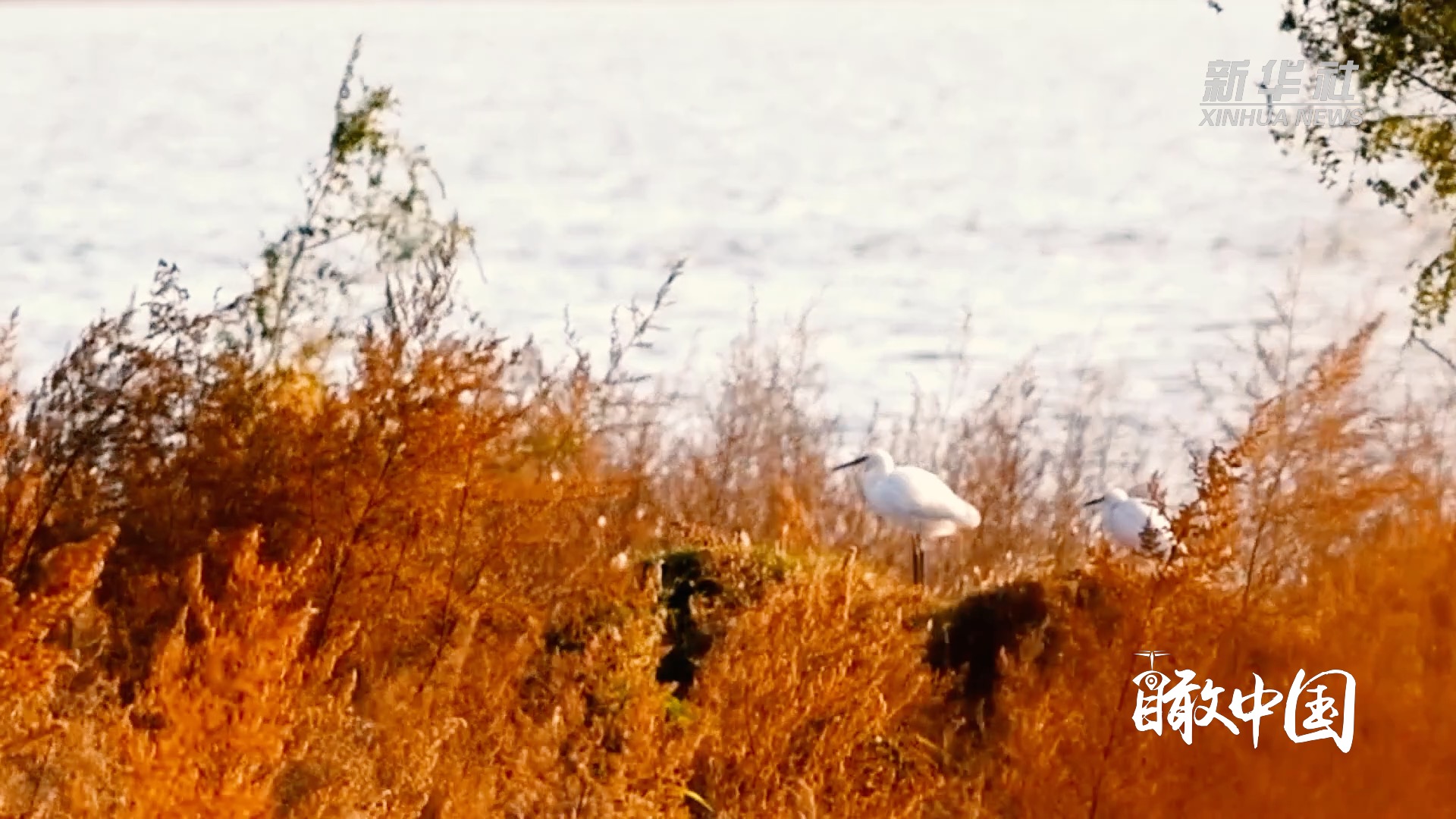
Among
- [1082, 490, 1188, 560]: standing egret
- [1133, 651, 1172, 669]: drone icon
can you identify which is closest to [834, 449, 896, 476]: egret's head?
[1082, 490, 1188, 560]: standing egret

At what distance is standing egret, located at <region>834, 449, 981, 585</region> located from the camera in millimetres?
8719

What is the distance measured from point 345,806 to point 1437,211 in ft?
19.1

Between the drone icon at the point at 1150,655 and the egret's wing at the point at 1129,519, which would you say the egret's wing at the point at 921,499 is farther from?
the drone icon at the point at 1150,655

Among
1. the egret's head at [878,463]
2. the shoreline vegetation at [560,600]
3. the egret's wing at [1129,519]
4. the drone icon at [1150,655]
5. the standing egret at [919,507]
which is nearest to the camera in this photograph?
the shoreline vegetation at [560,600]

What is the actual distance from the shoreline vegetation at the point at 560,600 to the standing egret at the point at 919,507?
0.83 feet

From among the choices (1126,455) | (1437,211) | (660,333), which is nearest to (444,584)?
(1437,211)

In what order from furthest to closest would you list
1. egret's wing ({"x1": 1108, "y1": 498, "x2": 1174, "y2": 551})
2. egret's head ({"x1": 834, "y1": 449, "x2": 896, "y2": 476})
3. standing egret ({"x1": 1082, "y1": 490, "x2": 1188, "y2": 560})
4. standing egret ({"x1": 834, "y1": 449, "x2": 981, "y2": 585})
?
egret's head ({"x1": 834, "y1": 449, "x2": 896, "y2": 476})
standing egret ({"x1": 834, "y1": 449, "x2": 981, "y2": 585})
egret's wing ({"x1": 1108, "y1": 498, "x2": 1174, "y2": 551})
standing egret ({"x1": 1082, "y1": 490, "x2": 1188, "y2": 560})

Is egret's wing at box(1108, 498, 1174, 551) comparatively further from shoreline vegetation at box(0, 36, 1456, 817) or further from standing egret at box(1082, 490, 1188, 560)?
shoreline vegetation at box(0, 36, 1456, 817)

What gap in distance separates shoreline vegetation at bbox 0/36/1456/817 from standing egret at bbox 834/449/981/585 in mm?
252

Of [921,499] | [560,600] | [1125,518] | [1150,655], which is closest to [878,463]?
[921,499]

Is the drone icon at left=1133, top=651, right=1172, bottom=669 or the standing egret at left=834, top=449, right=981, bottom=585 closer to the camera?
the drone icon at left=1133, top=651, right=1172, bottom=669

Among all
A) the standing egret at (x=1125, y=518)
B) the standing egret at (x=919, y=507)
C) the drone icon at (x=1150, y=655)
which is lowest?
the standing egret at (x=919, y=507)

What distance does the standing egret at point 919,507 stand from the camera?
28.6 feet

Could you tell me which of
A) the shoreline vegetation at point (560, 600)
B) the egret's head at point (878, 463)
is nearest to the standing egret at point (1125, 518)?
the shoreline vegetation at point (560, 600)
